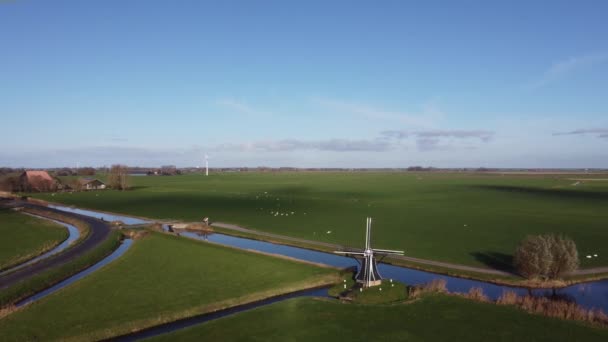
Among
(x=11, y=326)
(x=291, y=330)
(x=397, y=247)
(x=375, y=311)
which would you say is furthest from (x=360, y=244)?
(x=11, y=326)

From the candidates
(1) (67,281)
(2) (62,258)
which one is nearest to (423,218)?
(1) (67,281)

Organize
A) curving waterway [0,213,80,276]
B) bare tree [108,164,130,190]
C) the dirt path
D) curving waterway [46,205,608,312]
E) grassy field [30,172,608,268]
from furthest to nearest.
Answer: bare tree [108,164,130,190] → grassy field [30,172,608,268] → curving waterway [0,213,80,276] → the dirt path → curving waterway [46,205,608,312]

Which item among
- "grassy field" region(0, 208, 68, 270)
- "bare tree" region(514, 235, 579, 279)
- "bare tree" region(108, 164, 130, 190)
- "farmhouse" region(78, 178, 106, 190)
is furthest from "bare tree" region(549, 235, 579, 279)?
"farmhouse" region(78, 178, 106, 190)

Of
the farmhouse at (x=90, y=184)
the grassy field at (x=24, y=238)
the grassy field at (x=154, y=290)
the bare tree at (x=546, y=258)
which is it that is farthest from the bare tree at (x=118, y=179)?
the bare tree at (x=546, y=258)

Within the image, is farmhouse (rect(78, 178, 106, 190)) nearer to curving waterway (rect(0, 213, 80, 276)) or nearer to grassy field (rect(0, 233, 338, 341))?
curving waterway (rect(0, 213, 80, 276))

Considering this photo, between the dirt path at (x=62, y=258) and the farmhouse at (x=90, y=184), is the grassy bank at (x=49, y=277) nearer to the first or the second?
the dirt path at (x=62, y=258)

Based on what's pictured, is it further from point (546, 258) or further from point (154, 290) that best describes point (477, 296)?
point (154, 290)
